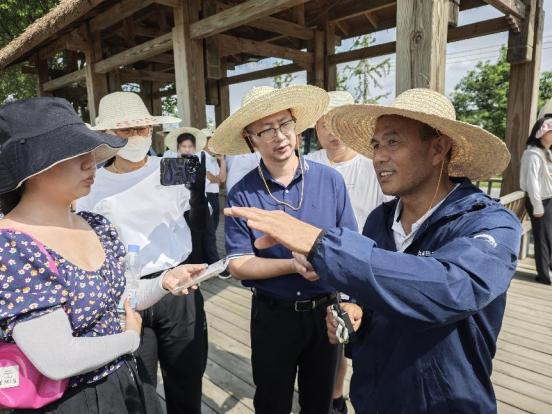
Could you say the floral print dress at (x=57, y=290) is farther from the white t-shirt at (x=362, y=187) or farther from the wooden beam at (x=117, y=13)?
the wooden beam at (x=117, y=13)

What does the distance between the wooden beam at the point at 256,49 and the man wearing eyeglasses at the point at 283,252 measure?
15.9 ft

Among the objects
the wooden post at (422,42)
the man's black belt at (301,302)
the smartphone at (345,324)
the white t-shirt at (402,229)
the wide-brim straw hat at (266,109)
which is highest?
the wooden post at (422,42)

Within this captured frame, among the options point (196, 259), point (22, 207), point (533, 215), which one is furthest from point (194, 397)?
point (533, 215)

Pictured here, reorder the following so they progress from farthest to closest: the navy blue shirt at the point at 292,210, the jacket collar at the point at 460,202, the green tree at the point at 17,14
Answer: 1. the green tree at the point at 17,14
2. the navy blue shirt at the point at 292,210
3. the jacket collar at the point at 460,202

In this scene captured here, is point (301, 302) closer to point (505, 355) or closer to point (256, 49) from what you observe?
point (505, 355)

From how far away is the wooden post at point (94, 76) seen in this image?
624 centimetres

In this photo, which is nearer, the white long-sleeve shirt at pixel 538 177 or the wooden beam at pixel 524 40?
the white long-sleeve shirt at pixel 538 177

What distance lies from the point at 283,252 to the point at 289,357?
0.54 metres

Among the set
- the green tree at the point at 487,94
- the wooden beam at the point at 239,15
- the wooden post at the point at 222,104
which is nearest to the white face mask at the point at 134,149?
the wooden beam at the point at 239,15

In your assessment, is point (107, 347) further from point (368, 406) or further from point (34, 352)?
point (368, 406)

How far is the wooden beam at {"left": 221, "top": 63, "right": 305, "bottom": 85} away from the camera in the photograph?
8.41 meters

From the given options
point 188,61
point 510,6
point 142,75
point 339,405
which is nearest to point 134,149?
point 339,405

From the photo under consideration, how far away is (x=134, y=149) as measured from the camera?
6.90 feet

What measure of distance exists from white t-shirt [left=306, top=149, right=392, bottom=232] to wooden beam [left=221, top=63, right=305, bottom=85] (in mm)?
6403
